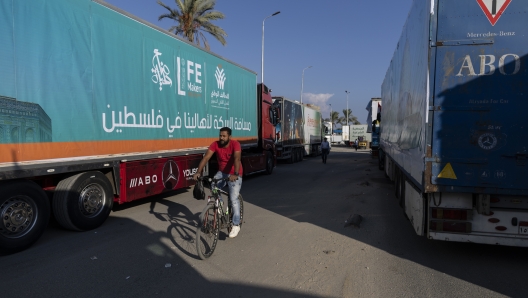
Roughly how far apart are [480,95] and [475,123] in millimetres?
350

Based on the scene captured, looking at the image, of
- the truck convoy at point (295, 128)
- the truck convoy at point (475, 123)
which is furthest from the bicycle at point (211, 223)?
the truck convoy at point (295, 128)

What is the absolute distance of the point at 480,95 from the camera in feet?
A: 14.4

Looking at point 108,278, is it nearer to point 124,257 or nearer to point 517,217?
point 124,257

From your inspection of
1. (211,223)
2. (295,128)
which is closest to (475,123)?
(211,223)

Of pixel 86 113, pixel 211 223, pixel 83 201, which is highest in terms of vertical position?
pixel 86 113

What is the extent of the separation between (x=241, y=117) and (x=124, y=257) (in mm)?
8373

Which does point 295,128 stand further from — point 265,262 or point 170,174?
point 265,262

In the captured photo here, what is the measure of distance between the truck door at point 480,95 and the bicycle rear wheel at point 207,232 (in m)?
3.01

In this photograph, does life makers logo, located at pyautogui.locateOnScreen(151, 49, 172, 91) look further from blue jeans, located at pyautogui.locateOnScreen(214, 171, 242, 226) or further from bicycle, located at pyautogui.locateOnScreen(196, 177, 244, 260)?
bicycle, located at pyautogui.locateOnScreen(196, 177, 244, 260)

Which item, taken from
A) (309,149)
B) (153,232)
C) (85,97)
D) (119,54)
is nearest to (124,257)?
(153,232)

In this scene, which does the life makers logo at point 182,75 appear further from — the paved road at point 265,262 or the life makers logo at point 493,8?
the life makers logo at point 493,8

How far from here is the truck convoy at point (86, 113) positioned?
495 cm

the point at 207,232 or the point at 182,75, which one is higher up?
the point at 182,75

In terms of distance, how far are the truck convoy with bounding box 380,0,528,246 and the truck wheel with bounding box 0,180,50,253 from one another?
18.1ft
